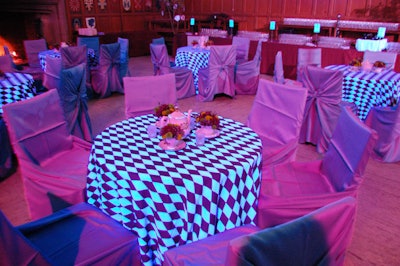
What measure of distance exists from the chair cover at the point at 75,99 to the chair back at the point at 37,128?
94 centimetres

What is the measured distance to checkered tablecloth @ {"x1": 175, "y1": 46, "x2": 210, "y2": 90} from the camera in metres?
5.86

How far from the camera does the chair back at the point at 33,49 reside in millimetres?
6027

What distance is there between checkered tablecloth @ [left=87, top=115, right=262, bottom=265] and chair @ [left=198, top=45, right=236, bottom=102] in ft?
11.7

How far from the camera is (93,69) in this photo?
19.8ft

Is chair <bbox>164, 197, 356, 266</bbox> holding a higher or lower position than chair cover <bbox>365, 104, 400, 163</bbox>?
higher

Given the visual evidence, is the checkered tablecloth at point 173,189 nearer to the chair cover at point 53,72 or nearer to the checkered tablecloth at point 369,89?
the chair cover at point 53,72

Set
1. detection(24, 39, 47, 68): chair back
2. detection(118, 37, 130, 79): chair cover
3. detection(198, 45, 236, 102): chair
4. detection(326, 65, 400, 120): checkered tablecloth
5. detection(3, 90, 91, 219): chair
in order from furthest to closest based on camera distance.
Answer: detection(118, 37, 130, 79): chair cover
detection(24, 39, 47, 68): chair back
detection(198, 45, 236, 102): chair
detection(326, 65, 400, 120): checkered tablecloth
detection(3, 90, 91, 219): chair

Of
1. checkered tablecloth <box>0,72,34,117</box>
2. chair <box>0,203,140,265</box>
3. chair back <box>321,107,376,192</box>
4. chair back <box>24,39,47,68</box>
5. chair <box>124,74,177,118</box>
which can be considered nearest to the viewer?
chair <box>0,203,140,265</box>

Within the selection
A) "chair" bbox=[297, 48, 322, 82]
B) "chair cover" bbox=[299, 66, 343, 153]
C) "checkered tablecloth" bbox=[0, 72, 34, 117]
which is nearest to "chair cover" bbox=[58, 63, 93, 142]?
"checkered tablecloth" bbox=[0, 72, 34, 117]

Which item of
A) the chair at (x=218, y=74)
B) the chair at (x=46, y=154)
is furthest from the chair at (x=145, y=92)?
the chair at (x=218, y=74)

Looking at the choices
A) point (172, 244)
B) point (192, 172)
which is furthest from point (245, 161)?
point (172, 244)

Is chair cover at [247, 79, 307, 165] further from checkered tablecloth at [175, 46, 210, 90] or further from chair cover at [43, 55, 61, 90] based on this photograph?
checkered tablecloth at [175, 46, 210, 90]

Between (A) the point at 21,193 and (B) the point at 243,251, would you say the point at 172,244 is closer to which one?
(B) the point at 243,251

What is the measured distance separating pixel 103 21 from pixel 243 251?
10076 mm
